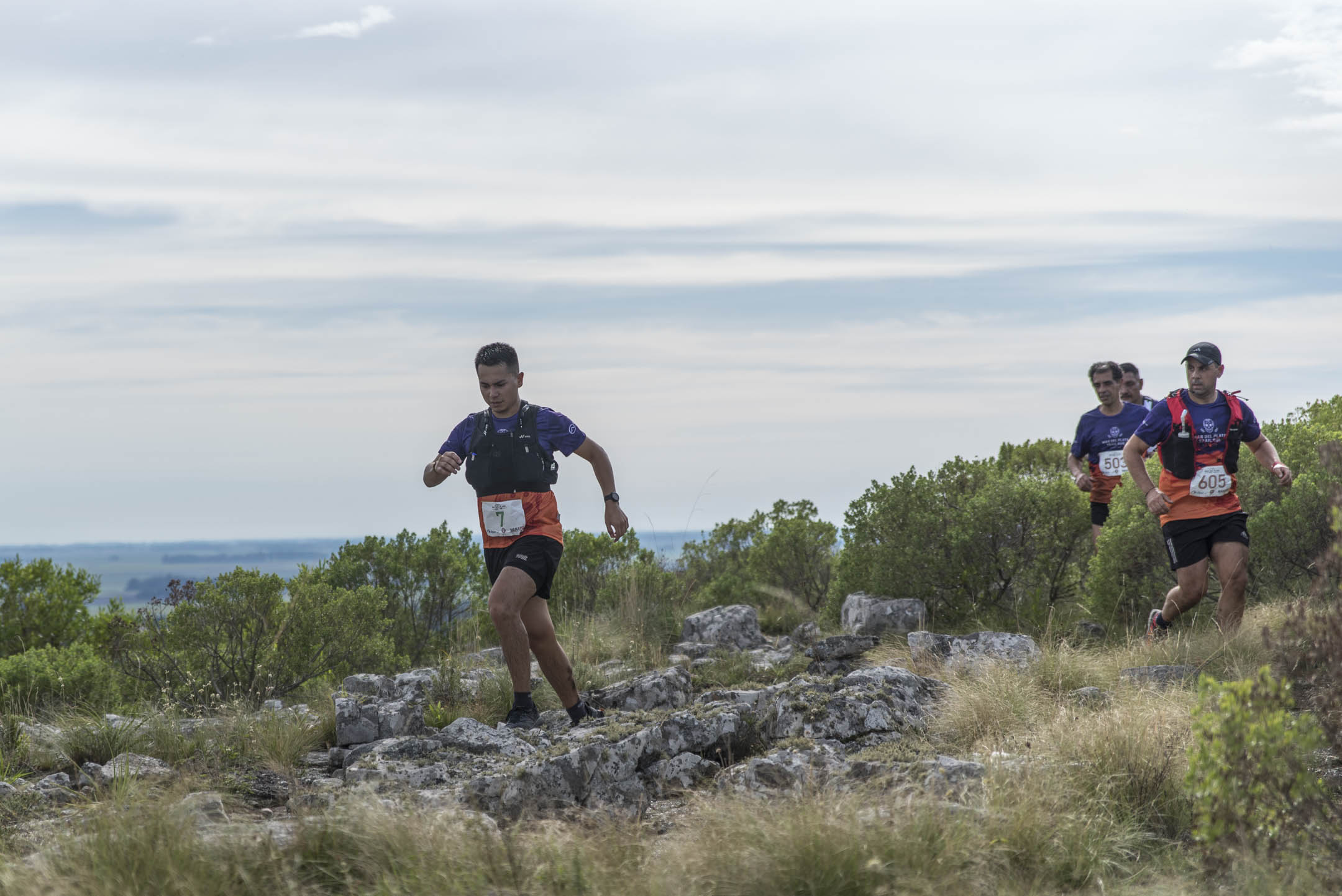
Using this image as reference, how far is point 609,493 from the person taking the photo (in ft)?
23.2

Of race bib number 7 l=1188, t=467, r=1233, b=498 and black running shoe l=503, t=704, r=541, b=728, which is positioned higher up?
race bib number 7 l=1188, t=467, r=1233, b=498

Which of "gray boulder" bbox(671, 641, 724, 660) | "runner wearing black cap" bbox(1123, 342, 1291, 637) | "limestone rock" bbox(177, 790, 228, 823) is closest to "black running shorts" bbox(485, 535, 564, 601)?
"limestone rock" bbox(177, 790, 228, 823)

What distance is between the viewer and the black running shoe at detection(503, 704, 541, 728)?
6738 millimetres

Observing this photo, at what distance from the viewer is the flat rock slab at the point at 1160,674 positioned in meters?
6.76

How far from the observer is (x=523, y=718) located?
6801mm

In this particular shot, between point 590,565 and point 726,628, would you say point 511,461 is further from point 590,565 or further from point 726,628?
point 590,565

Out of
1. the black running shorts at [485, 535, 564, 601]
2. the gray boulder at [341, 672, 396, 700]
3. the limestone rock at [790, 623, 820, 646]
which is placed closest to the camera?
the black running shorts at [485, 535, 564, 601]

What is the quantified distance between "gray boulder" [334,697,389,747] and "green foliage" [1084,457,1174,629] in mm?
6020

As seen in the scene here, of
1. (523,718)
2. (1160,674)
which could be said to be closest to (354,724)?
(523,718)

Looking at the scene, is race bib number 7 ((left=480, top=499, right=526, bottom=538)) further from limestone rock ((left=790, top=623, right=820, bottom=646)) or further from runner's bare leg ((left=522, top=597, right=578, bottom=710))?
limestone rock ((left=790, top=623, right=820, bottom=646))

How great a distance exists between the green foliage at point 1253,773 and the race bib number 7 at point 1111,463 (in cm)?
666

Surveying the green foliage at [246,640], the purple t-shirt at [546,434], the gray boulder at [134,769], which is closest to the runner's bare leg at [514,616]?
the purple t-shirt at [546,434]

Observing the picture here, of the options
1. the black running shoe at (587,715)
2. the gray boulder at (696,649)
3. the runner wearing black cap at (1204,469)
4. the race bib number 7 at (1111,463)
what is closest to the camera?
the black running shoe at (587,715)

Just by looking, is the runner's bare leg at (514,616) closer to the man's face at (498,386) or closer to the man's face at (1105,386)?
the man's face at (498,386)
